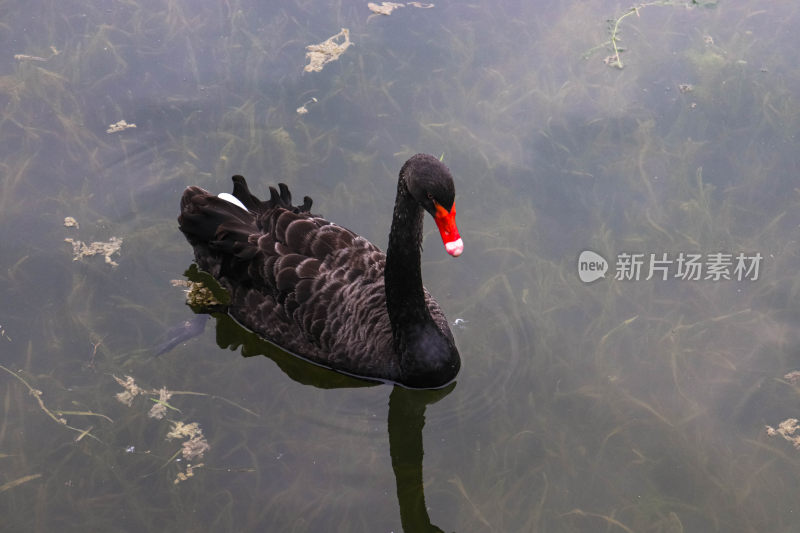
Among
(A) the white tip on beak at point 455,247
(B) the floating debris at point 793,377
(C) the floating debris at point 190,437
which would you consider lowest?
(C) the floating debris at point 190,437

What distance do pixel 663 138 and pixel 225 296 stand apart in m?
3.44

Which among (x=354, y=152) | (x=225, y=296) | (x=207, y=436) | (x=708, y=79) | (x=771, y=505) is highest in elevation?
(x=708, y=79)

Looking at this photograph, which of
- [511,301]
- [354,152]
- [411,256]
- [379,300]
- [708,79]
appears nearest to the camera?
[411,256]

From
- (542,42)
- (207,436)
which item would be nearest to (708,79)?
(542,42)

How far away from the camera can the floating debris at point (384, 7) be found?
7.30m

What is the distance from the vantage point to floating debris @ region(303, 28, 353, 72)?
6.87 meters

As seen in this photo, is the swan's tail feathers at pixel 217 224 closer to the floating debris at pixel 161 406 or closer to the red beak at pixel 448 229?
the floating debris at pixel 161 406

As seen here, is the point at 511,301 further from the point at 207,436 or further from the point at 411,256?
the point at 207,436

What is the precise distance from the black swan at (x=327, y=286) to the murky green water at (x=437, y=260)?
217 millimetres

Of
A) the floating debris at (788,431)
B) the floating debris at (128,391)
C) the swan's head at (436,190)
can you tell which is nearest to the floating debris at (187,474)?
the floating debris at (128,391)

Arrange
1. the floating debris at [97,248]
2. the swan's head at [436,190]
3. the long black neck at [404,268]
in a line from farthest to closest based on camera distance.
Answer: the floating debris at [97,248] < the long black neck at [404,268] < the swan's head at [436,190]

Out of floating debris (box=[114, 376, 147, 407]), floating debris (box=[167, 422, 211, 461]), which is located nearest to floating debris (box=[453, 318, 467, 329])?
floating debris (box=[167, 422, 211, 461])

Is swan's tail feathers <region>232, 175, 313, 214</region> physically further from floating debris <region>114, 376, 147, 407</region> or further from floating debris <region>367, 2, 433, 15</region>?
floating debris <region>367, 2, 433, 15</region>

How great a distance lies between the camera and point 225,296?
5496 millimetres
